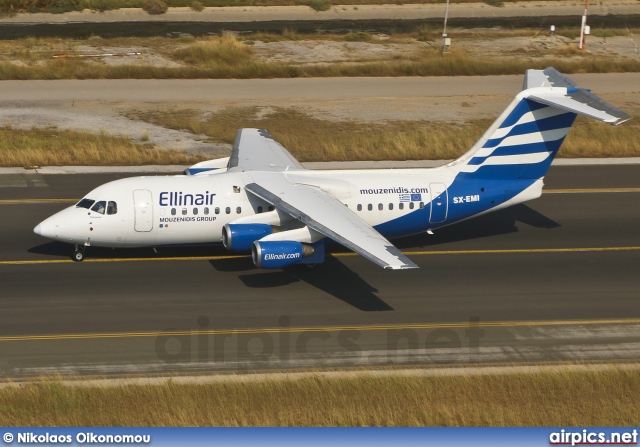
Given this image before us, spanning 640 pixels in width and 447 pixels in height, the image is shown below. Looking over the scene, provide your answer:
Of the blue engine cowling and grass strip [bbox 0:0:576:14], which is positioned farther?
grass strip [bbox 0:0:576:14]

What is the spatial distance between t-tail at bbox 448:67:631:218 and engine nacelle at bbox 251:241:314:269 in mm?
6819

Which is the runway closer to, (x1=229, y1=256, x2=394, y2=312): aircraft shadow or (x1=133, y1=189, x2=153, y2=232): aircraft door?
(x1=229, y1=256, x2=394, y2=312): aircraft shadow

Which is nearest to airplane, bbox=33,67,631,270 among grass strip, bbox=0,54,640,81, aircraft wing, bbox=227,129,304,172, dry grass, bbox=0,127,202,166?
aircraft wing, bbox=227,129,304,172

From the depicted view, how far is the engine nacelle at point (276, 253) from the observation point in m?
29.5

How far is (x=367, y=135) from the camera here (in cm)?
4925

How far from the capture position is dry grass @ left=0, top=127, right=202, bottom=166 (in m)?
43.9

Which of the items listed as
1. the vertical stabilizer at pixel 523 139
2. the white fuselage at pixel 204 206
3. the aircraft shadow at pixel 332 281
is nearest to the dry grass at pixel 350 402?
the aircraft shadow at pixel 332 281

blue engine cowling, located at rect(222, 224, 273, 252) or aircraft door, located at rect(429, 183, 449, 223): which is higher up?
aircraft door, located at rect(429, 183, 449, 223)

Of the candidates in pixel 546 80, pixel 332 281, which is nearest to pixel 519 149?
pixel 546 80

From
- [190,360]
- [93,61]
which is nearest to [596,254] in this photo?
[190,360]

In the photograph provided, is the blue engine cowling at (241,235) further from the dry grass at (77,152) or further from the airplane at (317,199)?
the dry grass at (77,152)

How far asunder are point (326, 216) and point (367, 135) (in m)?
19.8

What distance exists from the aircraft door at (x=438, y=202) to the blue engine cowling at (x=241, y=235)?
596 centimetres

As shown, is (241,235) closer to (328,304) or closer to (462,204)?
(328,304)
